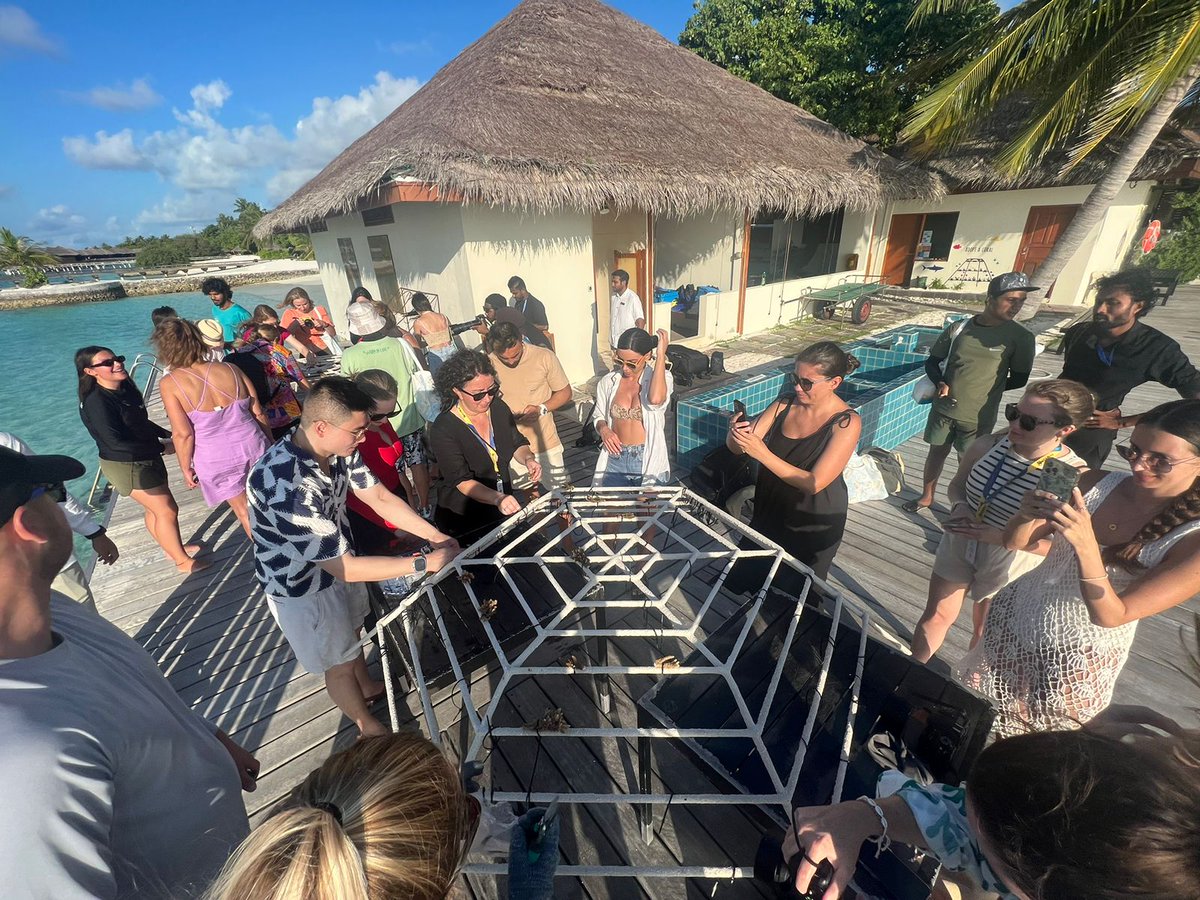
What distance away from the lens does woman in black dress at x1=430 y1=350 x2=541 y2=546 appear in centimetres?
267

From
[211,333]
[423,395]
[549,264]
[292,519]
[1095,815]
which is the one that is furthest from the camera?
[549,264]

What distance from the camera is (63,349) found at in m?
23.2

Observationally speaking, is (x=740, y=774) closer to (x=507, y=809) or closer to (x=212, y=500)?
(x=507, y=809)

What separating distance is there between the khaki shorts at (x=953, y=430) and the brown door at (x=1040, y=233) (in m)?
12.4

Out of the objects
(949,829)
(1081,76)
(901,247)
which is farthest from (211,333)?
(901,247)

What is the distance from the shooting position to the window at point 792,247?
504 inches

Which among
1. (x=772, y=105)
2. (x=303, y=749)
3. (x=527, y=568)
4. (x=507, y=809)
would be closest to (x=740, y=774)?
(x=507, y=809)

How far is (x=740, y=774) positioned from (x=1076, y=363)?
12.8 feet

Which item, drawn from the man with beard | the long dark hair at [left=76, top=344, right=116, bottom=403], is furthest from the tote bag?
the man with beard

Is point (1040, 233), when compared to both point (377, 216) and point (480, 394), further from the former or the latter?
point (480, 394)

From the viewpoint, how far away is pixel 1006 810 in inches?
35.6

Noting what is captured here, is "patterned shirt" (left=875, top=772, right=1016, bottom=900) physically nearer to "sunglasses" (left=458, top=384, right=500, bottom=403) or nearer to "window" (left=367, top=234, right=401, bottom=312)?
"sunglasses" (left=458, top=384, right=500, bottom=403)

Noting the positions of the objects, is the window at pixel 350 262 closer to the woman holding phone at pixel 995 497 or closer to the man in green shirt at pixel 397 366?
the man in green shirt at pixel 397 366

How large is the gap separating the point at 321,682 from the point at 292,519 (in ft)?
5.52
